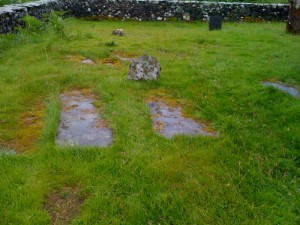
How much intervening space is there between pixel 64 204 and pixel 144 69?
445 cm

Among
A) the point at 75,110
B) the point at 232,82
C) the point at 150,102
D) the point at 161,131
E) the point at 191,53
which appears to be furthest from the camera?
the point at 191,53

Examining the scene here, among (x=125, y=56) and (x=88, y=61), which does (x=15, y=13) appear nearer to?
(x=88, y=61)

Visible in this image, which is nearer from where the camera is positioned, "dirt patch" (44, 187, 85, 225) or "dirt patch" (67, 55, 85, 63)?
"dirt patch" (44, 187, 85, 225)

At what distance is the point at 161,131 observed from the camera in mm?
6004

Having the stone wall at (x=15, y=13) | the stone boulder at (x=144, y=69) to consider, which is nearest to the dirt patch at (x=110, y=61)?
the stone boulder at (x=144, y=69)

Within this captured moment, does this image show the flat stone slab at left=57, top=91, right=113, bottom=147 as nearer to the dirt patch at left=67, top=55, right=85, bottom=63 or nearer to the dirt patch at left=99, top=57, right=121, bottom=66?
the dirt patch at left=99, top=57, right=121, bottom=66

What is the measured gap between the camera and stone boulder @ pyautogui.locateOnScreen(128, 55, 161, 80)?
8148 millimetres

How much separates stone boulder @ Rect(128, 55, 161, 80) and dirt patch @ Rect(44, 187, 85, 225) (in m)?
4.11

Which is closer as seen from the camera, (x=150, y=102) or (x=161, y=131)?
(x=161, y=131)

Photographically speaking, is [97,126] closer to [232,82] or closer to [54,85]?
[54,85]

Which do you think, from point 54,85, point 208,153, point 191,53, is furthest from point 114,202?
point 191,53

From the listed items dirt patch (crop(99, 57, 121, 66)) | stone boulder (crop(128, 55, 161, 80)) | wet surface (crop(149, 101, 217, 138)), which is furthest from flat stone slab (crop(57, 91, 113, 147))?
dirt patch (crop(99, 57, 121, 66))

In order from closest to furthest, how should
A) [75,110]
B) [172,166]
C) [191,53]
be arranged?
[172,166] → [75,110] → [191,53]

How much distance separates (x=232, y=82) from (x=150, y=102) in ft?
6.68
